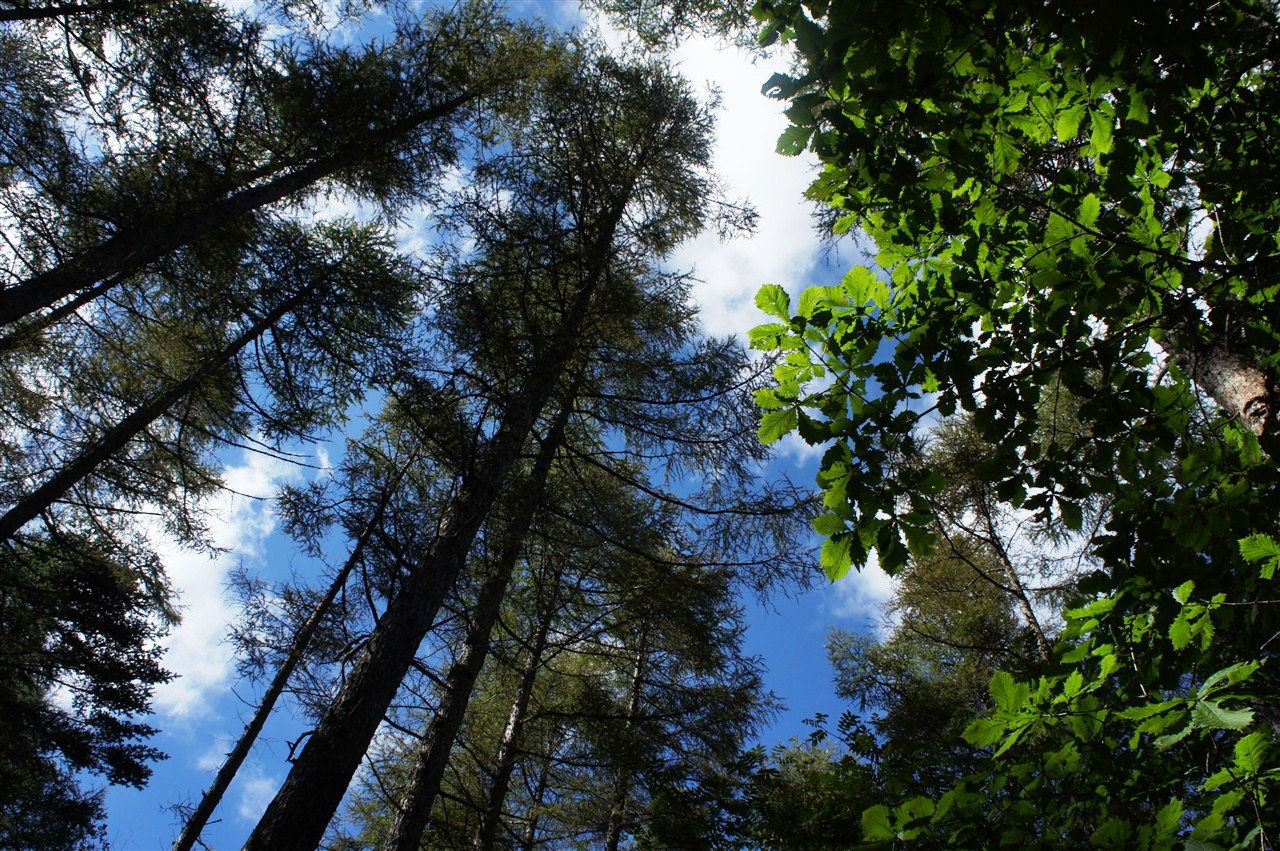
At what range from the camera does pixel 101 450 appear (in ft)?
27.1

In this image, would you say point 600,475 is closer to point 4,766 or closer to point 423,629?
point 423,629

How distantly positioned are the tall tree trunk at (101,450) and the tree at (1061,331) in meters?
7.02

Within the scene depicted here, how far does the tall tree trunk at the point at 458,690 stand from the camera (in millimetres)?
5609

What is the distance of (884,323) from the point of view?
2117 mm

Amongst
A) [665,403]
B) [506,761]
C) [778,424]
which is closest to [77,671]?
[506,761]

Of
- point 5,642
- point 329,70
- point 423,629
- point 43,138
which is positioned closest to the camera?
point 423,629

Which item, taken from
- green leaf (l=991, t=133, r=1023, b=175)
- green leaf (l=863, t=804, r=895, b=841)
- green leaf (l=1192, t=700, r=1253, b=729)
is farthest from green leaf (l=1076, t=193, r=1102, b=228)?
green leaf (l=863, t=804, r=895, b=841)

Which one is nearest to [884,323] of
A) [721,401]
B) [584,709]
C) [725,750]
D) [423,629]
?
[423,629]

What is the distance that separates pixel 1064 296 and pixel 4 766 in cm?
1462

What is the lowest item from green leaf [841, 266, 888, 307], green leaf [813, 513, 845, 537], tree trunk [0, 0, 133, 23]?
green leaf [813, 513, 845, 537]

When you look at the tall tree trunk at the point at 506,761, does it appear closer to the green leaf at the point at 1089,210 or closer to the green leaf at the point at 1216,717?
the green leaf at the point at 1216,717

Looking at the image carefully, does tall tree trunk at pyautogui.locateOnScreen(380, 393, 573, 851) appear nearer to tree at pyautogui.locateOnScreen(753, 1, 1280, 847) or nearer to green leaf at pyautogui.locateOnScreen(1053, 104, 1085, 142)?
tree at pyautogui.locateOnScreen(753, 1, 1280, 847)

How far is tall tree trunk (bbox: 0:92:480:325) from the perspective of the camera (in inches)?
223

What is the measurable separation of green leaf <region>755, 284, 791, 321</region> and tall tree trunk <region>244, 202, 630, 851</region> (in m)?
2.91
